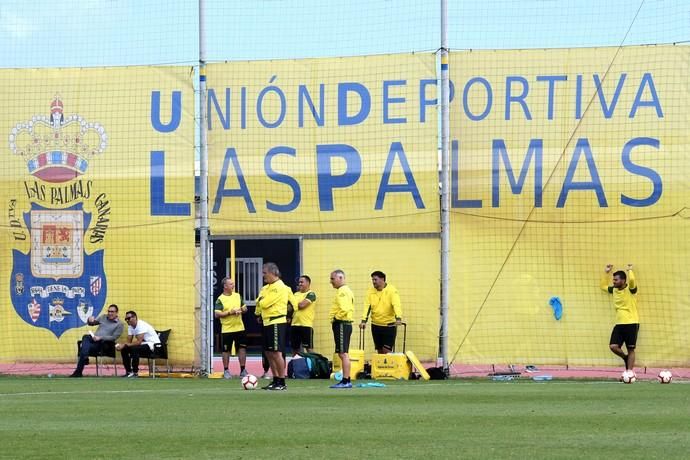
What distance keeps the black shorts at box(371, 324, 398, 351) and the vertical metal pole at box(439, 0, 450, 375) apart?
0.87 metres

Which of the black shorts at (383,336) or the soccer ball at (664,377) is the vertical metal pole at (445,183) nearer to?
the black shorts at (383,336)

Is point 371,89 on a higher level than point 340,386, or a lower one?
higher

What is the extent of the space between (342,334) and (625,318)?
4.61m

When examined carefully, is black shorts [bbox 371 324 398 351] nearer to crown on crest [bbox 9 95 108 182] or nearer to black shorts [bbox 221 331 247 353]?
black shorts [bbox 221 331 247 353]

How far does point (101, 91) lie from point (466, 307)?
696cm

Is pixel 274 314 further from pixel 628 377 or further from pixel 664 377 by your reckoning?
pixel 664 377

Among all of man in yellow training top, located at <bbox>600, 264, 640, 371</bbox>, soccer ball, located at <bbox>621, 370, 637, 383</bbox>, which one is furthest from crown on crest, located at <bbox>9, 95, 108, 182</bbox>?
soccer ball, located at <bbox>621, 370, 637, 383</bbox>

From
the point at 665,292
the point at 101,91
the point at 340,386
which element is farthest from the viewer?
the point at 101,91

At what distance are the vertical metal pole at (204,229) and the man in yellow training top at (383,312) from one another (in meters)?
2.70

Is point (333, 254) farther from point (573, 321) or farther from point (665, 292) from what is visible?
point (665, 292)

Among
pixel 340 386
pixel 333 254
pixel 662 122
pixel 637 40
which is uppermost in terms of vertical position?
pixel 637 40

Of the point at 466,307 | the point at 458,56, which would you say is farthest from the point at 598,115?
the point at 466,307

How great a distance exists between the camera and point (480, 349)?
20062 millimetres

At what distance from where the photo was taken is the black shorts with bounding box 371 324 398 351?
19703 millimetres
